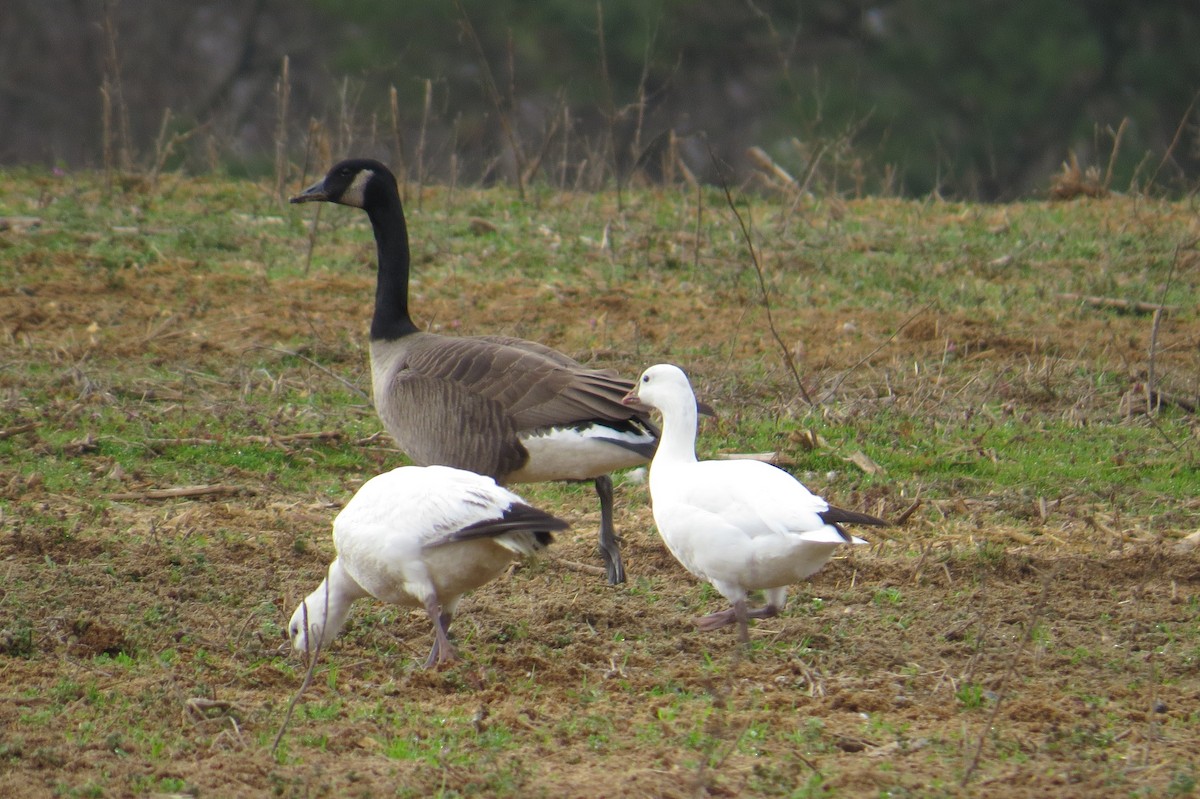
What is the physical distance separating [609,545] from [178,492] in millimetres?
2139

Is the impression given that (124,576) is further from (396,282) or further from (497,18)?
(497,18)

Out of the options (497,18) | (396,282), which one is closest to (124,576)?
(396,282)

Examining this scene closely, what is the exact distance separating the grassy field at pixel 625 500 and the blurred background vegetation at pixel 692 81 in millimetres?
6236

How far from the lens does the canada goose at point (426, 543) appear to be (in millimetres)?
4730

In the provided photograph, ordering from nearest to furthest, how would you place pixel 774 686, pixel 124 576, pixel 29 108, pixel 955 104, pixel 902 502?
pixel 774 686 → pixel 124 576 → pixel 902 502 → pixel 955 104 → pixel 29 108

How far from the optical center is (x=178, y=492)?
22.3 feet

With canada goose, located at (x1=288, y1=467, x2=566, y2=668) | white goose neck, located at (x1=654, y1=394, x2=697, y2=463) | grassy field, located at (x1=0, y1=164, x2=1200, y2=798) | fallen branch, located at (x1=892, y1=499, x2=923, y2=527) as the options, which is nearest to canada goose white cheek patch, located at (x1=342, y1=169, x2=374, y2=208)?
grassy field, located at (x1=0, y1=164, x2=1200, y2=798)

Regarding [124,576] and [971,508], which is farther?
[971,508]

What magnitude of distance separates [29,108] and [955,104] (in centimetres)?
1449

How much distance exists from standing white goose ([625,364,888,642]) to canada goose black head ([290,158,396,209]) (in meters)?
3.05

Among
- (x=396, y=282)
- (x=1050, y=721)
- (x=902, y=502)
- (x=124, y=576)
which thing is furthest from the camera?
(x=396, y=282)

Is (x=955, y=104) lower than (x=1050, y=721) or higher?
higher

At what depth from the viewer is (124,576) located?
5578mm

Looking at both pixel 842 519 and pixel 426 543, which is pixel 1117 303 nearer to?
pixel 842 519
